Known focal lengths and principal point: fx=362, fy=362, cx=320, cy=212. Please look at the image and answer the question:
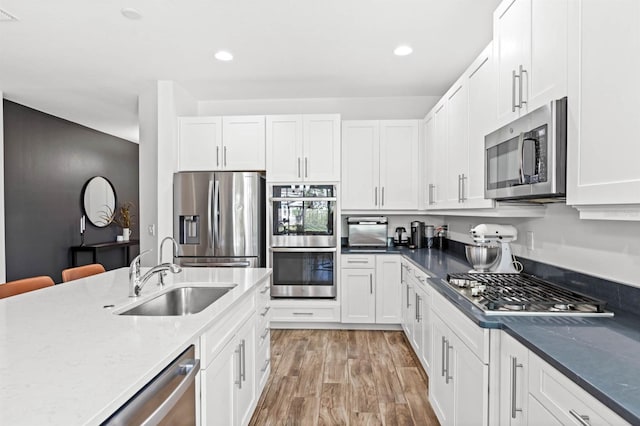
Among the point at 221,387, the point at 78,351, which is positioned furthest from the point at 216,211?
the point at 78,351

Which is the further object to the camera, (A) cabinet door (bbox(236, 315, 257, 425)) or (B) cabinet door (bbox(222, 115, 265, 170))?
(B) cabinet door (bbox(222, 115, 265, 170))

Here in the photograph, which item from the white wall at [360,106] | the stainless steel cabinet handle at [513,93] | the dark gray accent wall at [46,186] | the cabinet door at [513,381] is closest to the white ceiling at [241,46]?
the white wall at [360,106]

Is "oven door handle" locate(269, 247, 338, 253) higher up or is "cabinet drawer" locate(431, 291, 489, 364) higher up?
"oven door handle" locate(269, 247, 338, 253)

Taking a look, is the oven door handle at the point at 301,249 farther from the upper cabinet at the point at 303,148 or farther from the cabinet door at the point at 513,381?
the cabinet door at the point at 513,381

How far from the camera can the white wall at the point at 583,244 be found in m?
1.49

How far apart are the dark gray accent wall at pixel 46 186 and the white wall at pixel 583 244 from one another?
18.3 ft

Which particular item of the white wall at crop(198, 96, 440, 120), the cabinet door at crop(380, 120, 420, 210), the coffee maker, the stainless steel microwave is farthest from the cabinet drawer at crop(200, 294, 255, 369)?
the white wall at crop(198, 96, 440, 120)

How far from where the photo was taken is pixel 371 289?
153 inches

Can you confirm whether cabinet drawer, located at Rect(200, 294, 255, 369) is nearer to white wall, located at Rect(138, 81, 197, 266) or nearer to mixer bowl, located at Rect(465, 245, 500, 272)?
mixer bowl, located at Rect(465, 245, 500, 272)

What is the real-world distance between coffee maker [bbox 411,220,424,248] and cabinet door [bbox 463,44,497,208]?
1.59 meters

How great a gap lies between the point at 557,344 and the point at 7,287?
2.67 m

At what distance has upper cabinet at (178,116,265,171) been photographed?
13.0 ft

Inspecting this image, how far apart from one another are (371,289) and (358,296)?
16 cm

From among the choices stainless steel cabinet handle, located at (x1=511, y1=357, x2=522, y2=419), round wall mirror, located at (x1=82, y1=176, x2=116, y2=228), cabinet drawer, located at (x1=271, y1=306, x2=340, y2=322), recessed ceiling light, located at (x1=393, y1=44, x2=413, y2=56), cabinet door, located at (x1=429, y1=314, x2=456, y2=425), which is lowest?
cabinet drawer, located at (x1=271, y1=306, x2=340, y2=322)
